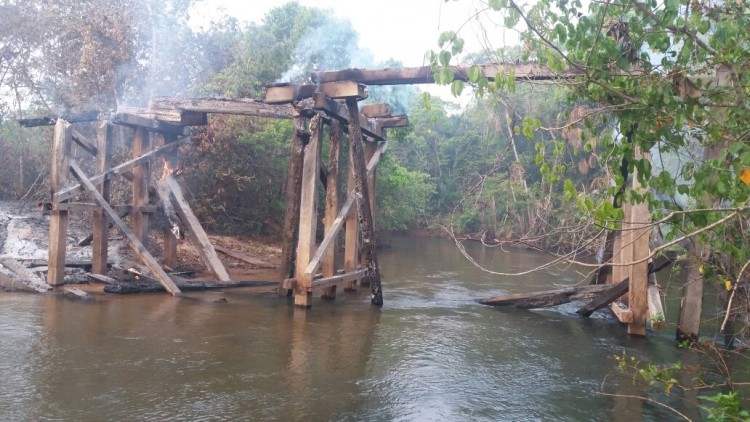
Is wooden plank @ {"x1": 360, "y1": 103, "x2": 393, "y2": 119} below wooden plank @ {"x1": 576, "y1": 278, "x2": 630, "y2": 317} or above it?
above

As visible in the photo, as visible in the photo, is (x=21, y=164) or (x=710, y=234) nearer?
(x=710, y=234)

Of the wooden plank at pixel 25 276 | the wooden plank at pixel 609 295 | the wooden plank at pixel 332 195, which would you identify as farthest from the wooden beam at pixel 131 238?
the wooden plank at pixel 609 295

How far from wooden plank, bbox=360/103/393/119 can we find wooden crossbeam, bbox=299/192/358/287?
83.1 inches

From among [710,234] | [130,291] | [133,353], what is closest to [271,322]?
[133,353]

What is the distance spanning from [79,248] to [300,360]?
7.29m

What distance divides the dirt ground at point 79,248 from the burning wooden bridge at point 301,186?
892 mm

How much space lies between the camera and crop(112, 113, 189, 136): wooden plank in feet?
31.9

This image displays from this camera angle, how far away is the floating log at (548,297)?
27.5ft

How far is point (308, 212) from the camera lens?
8305mm

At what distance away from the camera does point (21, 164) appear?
639 inches

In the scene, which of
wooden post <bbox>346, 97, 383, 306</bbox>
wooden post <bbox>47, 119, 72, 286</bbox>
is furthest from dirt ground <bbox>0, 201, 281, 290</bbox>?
wooden post <bbox>346, 97, 383, 306</bbox>

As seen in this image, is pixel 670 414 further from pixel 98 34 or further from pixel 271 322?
pixel 98 34

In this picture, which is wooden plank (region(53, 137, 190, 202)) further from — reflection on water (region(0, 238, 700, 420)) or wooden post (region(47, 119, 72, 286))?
reflection on water (region(0, 238, 700, 420))

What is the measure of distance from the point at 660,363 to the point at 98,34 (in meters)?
16.5
